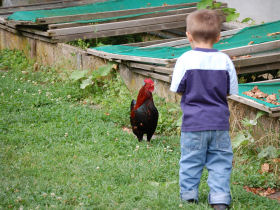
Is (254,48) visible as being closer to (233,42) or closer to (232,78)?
(233,42)

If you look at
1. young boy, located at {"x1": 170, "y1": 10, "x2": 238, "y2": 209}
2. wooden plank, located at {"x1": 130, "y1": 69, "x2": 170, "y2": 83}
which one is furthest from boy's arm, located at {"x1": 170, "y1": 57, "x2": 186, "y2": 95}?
wooden plank, located at {"x1": 130, "y1": 69, "x2": 170, "y2": 83}

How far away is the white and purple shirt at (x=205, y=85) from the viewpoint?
358 cm

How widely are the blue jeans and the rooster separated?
1.92m

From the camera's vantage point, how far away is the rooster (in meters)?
5.70

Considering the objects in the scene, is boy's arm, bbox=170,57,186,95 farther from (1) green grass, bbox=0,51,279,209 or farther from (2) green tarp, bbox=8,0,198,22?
(2) green tarp, bbox=8,0,198,22

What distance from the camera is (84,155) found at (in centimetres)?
530

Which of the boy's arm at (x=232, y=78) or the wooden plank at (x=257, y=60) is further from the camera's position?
the wooden plank at (x=257, y=60)

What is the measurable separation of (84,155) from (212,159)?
6.56 feet

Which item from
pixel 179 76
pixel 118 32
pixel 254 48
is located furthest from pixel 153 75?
pixel 179 76

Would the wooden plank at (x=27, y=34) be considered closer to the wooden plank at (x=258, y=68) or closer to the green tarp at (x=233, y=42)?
the green tarp at (x=233, y=42)

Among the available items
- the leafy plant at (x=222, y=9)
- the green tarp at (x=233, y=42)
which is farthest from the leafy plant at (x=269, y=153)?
the leafy plant at (x=222, y=9)

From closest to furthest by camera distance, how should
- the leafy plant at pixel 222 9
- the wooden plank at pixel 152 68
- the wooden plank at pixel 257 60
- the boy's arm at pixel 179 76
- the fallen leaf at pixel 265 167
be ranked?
the boy's arm at pixel 179 76, the fallen leaf at pixel 265 167, the wooden plank at pixel 257 60, the wooden plank at pixel 152 68, the leafy plant at pixel 222 9

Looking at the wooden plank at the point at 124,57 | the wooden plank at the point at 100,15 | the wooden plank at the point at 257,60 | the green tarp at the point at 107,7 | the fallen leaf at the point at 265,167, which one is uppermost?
the green tarp at the point at 107,7

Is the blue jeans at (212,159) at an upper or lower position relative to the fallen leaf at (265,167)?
upper
